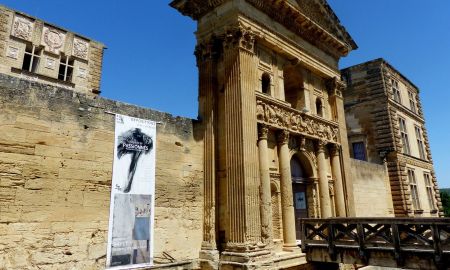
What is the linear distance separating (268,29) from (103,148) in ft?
26.1

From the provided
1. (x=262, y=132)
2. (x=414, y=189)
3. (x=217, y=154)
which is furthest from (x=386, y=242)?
(x=414, y=189)

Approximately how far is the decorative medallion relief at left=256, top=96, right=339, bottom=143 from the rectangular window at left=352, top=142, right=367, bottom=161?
978 centimetres

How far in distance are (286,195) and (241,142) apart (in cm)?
311

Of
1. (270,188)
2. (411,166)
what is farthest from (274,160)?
(411,166)

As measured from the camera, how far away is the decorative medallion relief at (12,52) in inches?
768

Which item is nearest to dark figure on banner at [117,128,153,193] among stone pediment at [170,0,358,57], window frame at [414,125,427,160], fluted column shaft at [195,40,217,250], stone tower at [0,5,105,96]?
fluted column shaft at [195,40,217,250]

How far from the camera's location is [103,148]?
9.04 metres

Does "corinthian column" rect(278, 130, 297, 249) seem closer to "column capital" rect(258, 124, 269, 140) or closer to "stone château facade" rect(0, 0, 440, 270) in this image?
"stone château facade" rect(0, 0, 440, 270)

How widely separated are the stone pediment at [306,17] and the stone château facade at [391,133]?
8250 mm

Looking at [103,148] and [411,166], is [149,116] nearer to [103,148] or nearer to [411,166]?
[103,148]

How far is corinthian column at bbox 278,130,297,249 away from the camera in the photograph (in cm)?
1191

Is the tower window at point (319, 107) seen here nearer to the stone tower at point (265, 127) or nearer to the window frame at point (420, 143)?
the stone tower at point (265, 127)

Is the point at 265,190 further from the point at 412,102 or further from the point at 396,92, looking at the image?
the point at 412,102

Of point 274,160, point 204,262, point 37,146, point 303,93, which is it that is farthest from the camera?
point 303,93
